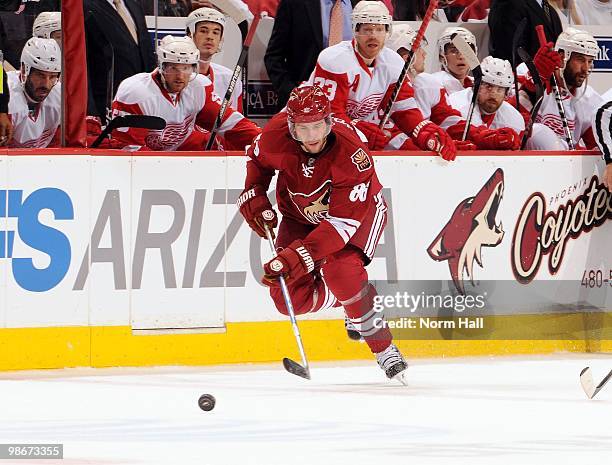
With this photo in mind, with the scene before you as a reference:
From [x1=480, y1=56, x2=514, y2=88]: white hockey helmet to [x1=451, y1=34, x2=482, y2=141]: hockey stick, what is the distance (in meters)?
0.05

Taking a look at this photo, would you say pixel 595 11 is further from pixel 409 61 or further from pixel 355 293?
pixel 355 293

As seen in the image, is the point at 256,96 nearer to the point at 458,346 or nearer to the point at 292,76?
the point at 292,76

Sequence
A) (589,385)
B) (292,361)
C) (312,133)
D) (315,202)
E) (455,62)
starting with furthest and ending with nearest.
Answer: (455,62) → (315,202) → (292,361) → (312,133) → (589,385)

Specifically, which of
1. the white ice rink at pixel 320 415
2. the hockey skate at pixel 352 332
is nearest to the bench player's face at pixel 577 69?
the white ice rink at pixel 320 415

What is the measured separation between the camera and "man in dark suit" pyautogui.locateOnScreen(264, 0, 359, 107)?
283 inches

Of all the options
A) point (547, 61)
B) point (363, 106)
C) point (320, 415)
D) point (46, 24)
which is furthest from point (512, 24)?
point (320, 415)

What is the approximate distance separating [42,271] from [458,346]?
6.53ft

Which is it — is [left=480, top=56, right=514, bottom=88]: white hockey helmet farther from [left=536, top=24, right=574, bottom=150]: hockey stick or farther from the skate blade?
the skate blade

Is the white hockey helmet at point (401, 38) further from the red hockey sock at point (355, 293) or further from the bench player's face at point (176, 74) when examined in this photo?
the red hockey sock at point (355, 293)

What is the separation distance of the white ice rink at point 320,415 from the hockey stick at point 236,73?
112 centimetres

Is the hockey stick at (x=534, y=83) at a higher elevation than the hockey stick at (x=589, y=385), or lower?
higher

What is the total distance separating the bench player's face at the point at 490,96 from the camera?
24.2ft

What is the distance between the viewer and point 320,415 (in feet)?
16.2

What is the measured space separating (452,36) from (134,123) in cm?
181
